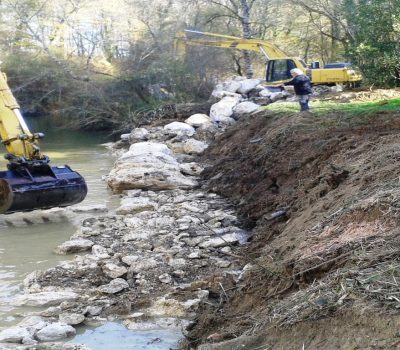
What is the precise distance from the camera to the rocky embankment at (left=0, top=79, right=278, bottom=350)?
698 cm

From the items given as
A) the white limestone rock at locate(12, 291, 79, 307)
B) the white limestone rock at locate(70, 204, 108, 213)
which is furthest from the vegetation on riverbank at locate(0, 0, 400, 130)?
the white limestone rock at locate(12, 291, 79, 307)

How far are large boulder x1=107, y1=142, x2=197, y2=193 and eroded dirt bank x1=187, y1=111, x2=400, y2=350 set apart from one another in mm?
2173

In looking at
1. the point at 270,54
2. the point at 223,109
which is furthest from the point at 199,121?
the point at 270,54

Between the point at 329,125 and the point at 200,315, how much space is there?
Result: 824 centimetres

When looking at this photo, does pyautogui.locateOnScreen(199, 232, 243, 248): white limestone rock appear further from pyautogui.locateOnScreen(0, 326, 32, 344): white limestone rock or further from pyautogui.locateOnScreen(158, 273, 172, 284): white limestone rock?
pyautogui.locateOnScreen(0, 326, 32, 344): white limestone rock

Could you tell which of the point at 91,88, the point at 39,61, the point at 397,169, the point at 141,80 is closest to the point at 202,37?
the point at 141,80

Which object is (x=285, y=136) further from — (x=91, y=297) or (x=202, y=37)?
(x=202, y=37)

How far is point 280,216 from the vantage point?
9891mm

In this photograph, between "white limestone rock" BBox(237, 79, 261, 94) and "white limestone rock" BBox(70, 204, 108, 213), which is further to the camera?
"white limestone rock" BBox(237, 79, 261, 94)

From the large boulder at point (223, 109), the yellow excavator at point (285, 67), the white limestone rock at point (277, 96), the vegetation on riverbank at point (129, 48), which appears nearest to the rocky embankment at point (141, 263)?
the large boulder at point (223, 109)

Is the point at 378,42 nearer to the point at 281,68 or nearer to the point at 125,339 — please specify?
the point at 281,68

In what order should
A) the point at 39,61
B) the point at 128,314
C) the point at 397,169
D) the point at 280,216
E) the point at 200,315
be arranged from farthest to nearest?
the point at 39,61
the point at 280,216
the point at 397,169
the point at 128,314
the point at 200,315

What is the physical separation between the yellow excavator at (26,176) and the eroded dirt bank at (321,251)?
128 inches

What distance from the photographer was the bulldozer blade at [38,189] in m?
11.0
